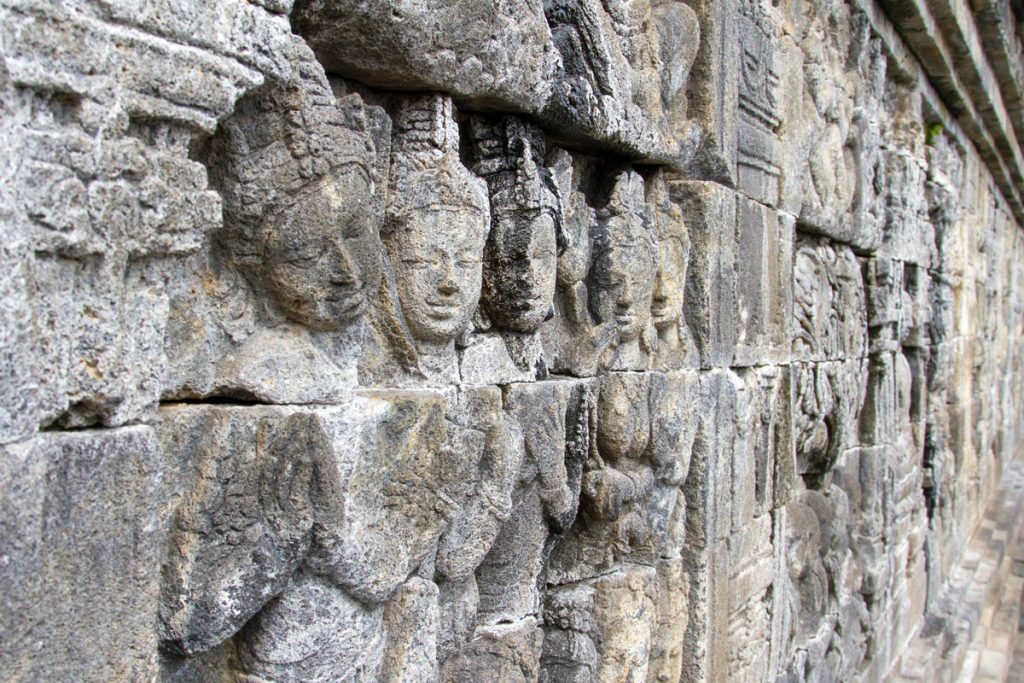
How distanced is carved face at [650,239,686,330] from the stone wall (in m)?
0.01

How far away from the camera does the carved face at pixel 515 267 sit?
2.40 m

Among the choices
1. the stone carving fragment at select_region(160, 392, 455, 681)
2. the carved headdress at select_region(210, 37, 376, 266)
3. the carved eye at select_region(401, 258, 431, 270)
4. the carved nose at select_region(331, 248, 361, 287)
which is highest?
the carved headdress at select_region(210, 37, 376, 266)

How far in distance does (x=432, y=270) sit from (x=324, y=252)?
1.34 feet

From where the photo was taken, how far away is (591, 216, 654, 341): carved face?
289cm

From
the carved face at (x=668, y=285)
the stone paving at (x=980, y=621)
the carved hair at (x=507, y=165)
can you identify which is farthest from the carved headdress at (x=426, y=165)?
the stone paving at (x=980, y=621)

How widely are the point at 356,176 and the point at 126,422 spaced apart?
601 mm

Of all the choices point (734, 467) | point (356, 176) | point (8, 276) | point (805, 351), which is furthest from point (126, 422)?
point (805, 351)

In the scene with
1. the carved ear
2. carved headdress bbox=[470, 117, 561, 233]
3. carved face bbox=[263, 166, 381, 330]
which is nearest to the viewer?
the carved ear

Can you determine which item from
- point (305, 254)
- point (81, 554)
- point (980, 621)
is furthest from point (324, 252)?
point (980, 621)

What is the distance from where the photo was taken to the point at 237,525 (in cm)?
160

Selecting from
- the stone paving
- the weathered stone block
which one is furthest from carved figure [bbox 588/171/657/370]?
the stone paving

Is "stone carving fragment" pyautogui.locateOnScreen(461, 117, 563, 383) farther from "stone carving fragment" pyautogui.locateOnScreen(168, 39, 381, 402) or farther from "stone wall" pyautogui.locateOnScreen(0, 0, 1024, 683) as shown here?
"stone carving fragment" pyautogui.locateOnScreen(168, 39, 381, 402)

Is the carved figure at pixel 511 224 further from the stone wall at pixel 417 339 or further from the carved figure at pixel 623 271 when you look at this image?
the carved figure at pixel 623 271

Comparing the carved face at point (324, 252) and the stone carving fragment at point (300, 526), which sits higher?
the carved face at point (324, 252)
